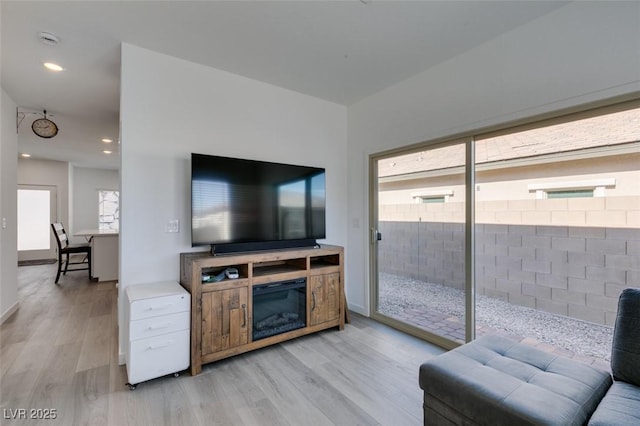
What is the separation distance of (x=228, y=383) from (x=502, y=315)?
2336 mm

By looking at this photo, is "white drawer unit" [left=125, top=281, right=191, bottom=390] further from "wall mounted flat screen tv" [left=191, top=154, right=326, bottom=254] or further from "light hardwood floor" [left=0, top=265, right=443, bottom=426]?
"wall mounted flat screen tv" [left=191, top=154, right=326, bottom=254]

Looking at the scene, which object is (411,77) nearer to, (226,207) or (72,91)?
(226,207)

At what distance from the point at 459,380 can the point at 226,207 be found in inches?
86.9

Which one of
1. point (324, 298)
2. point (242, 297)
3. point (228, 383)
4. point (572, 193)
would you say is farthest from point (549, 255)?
point (228, 383)

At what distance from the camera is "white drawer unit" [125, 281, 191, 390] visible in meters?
2.10

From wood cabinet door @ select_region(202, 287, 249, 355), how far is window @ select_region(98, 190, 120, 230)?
819 centimetres

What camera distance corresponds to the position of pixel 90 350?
2707 mm

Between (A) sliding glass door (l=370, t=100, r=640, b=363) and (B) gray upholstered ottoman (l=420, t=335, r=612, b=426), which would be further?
(A) sliding glass door (l=370, t=100, r=640, b=363)

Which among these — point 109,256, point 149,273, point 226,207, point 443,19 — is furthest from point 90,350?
point 443,19

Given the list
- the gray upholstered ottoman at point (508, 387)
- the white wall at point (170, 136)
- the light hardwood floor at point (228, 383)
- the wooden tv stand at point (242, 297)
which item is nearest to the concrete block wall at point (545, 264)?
the gray upholstered ottoman at point (508, 387)

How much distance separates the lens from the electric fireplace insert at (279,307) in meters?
2.72

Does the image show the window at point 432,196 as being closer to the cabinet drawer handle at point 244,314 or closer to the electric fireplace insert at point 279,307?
the electric fireplace insert at point 279,307

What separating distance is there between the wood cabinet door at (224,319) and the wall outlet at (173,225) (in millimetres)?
728

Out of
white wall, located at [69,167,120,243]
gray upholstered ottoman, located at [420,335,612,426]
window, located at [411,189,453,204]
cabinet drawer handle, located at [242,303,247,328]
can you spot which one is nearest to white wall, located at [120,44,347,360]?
cabinet drawer handle, located at [242,303,247,328]
